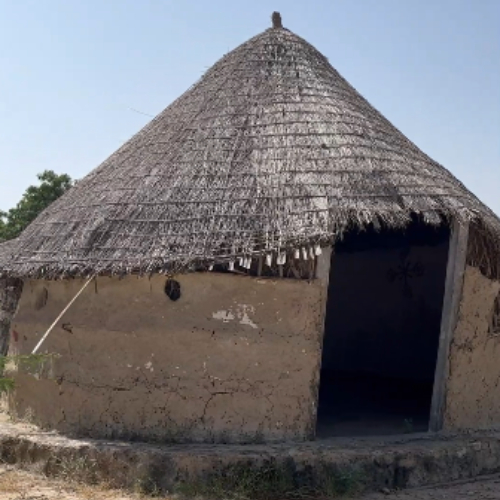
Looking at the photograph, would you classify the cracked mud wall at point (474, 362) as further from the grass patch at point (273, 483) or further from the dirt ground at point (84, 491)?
the grass patch at point (273, 483)

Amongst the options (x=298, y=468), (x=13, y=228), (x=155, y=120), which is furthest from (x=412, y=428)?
(x=13, y=228)

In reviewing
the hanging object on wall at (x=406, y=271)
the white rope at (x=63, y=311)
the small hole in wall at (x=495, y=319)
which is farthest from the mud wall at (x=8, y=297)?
the hanging object on wall at (x=406, y=271)

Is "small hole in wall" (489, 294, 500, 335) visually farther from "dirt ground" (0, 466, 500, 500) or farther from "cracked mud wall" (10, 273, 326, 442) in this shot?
"cracked mud wall" (10, 273, 326, 442)

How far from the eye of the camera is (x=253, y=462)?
6.78 metres

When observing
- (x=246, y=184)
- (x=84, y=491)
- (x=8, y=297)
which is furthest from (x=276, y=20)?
(x=84, y=491)

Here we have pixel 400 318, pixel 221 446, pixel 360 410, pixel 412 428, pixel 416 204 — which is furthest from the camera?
pixel 400 318

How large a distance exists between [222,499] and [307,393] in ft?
4.70

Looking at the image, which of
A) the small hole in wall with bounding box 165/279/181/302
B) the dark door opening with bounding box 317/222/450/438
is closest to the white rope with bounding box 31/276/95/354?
the small hole in wall with bounding box 165/279/181/302

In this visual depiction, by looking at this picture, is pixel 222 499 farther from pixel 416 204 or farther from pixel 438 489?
pixel 416 204

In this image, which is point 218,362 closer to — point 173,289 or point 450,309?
point 173,289

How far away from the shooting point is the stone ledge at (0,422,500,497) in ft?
22.1

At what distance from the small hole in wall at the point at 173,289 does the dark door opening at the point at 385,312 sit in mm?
4579

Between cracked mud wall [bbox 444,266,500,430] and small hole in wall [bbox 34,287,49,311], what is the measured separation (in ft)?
14.2

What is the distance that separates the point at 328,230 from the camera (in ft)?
24.0
